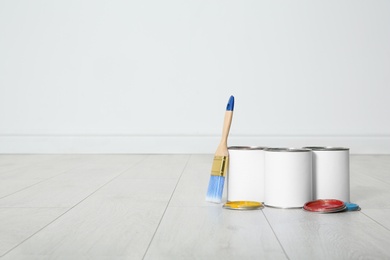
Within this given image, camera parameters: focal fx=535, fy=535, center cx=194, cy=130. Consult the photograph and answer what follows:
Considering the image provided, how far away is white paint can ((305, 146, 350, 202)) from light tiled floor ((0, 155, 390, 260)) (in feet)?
0.25

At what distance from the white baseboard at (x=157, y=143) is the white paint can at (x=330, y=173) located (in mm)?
1679

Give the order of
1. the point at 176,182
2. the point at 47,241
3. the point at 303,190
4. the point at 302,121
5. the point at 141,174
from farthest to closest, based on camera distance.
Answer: the point at 302,121
the point at 141,174
the point at 176,182
the point at 303,190
the point at 47,241

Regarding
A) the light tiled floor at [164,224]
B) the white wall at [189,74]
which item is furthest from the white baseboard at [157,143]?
the light tiled floor at [164,224]

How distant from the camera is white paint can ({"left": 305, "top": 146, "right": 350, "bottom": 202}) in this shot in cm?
125

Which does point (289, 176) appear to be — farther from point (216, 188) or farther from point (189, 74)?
point (189, 74)

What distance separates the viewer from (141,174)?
6.50 ft

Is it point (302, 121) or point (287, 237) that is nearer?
point (287, 237)

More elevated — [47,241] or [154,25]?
[154,25]

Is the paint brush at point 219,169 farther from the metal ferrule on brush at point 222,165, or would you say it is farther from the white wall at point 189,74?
the white wall at point 189,74

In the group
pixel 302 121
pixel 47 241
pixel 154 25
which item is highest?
pixel 154 25

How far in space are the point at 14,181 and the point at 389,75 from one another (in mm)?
2113

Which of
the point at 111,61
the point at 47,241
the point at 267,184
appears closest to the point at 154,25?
the point at 111,61

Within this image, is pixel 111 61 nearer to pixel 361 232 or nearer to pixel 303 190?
pixel 303 190

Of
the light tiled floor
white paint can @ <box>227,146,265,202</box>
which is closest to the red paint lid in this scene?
the light tiled floor
